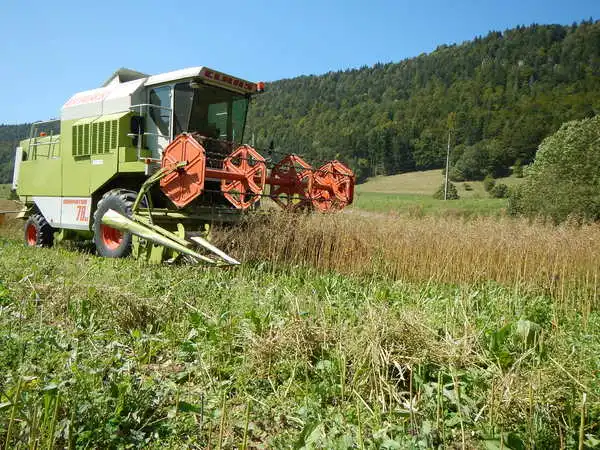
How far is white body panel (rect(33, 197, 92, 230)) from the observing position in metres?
8.02

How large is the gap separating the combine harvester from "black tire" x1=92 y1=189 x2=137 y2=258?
0.05 feet

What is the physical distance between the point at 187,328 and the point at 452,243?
395 centimetres

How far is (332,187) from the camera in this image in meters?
7.32

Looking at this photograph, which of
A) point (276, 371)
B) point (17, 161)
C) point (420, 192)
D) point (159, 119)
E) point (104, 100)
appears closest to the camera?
point (276, 371)

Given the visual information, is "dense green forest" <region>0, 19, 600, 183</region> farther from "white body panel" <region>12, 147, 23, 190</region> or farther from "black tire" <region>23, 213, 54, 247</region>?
"black tire" <region>23, 213, 54, 247</region>

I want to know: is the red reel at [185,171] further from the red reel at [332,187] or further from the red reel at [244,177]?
the red reel at [332,187]

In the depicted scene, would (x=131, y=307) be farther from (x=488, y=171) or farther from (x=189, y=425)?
(x=488, y=171)

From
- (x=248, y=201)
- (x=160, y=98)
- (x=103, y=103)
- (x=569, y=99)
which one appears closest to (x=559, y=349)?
(x=248, y=201)

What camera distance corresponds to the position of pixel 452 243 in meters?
5.96

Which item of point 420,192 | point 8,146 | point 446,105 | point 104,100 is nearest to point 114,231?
point 104,100

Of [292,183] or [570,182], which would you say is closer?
[292,183]

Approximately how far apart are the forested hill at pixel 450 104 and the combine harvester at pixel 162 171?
70.8 ft

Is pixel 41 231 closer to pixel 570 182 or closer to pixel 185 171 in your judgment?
pixel 185 171

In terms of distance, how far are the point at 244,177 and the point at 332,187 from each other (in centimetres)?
186
